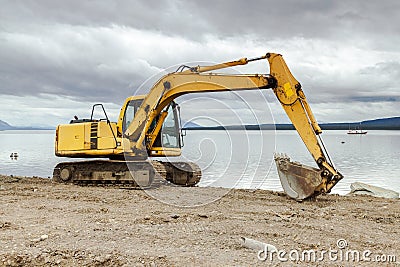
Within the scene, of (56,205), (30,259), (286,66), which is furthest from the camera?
(286,66)

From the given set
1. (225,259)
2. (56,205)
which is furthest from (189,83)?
(225,259)

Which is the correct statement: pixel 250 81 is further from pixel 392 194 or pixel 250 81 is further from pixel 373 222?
pixel 392 194

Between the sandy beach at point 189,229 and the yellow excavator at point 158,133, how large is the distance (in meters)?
1.34

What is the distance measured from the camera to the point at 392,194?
12570mm

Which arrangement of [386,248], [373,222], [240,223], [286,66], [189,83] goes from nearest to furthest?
1. [386,248]
2. [240,223]
3. [373,222]
4. [286,66]
5. [189,83]

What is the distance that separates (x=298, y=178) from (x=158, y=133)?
447cm

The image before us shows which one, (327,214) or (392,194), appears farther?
(392,194)

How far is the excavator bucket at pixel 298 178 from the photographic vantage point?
9297mm

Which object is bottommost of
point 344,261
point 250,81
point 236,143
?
point 344,261

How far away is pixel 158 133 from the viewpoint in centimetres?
1245

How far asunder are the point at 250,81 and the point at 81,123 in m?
5.19

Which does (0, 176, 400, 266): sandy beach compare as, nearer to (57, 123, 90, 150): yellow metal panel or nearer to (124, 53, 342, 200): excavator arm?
(124, 53, 342, 200): excavator arm

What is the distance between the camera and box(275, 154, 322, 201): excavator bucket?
9297mm

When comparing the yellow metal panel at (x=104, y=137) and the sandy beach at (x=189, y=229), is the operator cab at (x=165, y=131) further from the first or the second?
the sandy beach at (x=189, y=229)
